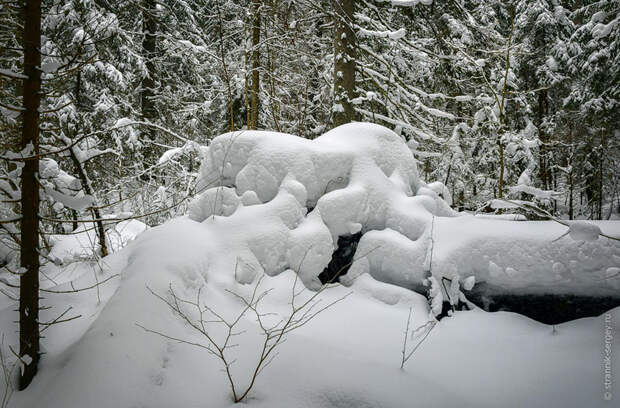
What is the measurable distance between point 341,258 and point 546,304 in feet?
5.87

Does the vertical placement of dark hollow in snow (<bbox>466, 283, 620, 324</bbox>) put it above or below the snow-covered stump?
below

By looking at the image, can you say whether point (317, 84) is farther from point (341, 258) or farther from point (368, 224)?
point (341, 258)

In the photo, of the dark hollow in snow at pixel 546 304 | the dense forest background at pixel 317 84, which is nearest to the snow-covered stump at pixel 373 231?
the dark hollow in snow at pixel 546 304

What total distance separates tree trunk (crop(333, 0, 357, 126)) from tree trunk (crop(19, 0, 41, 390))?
4.65 metres

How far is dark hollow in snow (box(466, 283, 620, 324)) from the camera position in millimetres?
2642

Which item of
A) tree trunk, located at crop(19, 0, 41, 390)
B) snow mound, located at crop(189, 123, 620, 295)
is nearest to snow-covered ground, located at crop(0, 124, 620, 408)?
snow mound, located at crop(189, 123, 620, 295)

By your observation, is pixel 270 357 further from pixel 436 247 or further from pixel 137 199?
pixel 137 199

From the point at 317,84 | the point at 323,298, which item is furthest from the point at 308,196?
the point at 317,84

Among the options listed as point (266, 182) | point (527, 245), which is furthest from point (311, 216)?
point (527, 245)

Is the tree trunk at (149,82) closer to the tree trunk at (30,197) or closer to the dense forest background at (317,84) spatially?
the dense forest background at (317,84)

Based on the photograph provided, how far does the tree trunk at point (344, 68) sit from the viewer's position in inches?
233

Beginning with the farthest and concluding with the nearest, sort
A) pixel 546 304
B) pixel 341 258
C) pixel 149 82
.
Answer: pixel 149 82 → pixel 341 258 → pixel 546 304

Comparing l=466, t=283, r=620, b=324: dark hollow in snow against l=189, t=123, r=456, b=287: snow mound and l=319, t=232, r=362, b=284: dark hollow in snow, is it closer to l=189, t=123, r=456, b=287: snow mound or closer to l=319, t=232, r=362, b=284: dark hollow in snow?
l=189, t=123, r=456, b=287: snow mound

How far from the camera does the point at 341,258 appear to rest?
331 cm
